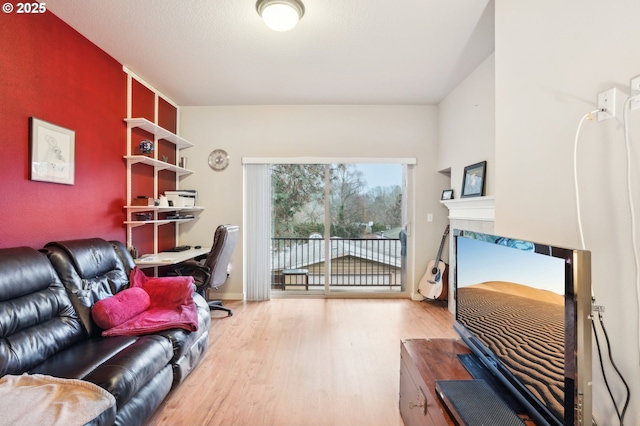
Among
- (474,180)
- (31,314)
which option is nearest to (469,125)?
(474,180)

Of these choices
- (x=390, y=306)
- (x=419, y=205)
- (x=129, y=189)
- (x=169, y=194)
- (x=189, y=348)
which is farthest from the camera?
(x=419, y=205)

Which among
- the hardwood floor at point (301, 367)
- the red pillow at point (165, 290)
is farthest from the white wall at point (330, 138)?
the red pillow at point (165, 290)

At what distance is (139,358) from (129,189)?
2.08 m

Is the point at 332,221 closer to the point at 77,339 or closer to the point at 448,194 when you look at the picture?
the point at 448,194

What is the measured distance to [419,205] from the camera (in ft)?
12.9

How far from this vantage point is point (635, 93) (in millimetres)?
909

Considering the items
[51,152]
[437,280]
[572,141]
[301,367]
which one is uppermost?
[51,152]

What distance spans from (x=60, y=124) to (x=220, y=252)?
1.66 meters

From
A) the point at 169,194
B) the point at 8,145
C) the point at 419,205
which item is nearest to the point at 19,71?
the point at 8,145

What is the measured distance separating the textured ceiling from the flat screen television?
1725 mm

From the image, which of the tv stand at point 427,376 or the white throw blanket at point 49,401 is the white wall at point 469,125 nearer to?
the tv stand at point 427,376

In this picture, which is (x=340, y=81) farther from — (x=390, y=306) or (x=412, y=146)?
(x=390, y=306)

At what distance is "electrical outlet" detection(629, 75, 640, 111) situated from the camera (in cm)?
90

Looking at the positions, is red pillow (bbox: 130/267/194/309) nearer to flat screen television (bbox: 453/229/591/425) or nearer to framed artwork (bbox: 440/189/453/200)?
flat screen television (bbox: 453/229/591/425)
